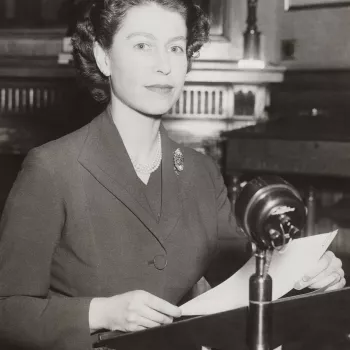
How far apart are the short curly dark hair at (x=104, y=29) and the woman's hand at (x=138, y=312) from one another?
0.66 metres

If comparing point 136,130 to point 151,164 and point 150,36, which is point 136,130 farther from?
point 150,36

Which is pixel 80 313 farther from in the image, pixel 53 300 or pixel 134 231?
pixel 134 231

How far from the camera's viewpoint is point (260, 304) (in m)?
0.94

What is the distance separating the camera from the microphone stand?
93cm

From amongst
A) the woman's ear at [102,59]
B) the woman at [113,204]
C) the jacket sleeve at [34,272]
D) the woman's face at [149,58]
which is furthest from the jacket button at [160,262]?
the woman's ear at [102,59]

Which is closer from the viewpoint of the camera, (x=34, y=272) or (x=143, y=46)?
(x=34, y=272)

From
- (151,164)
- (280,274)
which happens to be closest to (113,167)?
(151,164)

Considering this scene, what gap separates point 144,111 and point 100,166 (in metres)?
0.16

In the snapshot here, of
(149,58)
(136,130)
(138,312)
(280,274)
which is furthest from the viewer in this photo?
(136,130)

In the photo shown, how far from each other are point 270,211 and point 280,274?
1.28ft

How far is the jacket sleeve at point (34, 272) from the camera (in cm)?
120

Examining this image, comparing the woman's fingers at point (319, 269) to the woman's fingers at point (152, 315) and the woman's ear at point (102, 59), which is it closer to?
the woman's fingers at point (152, 315)

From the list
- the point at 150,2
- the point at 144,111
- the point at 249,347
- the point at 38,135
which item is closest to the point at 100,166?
the point at 144,111

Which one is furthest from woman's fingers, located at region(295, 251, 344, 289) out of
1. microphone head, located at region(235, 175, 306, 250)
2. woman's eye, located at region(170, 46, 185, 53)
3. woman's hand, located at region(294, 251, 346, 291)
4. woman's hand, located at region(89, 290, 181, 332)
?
woman's eye, located at region(170, 46, 185, 53)
